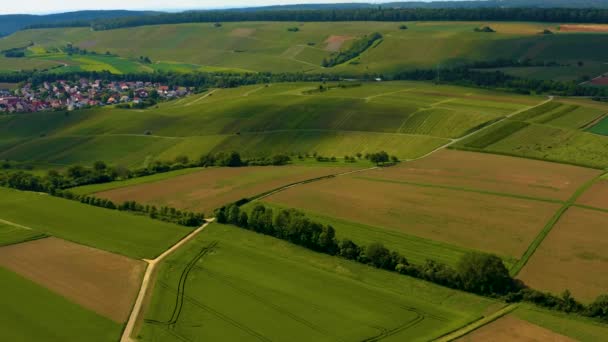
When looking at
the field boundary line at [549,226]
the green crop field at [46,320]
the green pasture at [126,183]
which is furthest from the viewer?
the green pasture at [126,183]

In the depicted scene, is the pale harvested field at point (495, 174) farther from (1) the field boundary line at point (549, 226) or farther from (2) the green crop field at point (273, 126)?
(2) the green crop field at point (273, 126)

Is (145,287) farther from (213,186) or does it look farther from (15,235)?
(213,186)

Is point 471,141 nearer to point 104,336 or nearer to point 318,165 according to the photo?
point 318,165

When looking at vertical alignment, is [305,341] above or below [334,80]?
below

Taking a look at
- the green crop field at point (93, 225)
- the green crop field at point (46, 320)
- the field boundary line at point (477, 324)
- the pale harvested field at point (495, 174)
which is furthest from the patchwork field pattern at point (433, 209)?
the green crop field at point (46, 320)

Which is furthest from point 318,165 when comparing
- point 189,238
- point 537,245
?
point 537,245

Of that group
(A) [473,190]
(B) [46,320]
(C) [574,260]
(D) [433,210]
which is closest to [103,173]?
(B) [46,320]

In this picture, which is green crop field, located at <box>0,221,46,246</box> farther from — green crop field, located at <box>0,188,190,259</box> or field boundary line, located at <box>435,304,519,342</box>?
field boundary line, located at <box>435,304,519,342</box>
